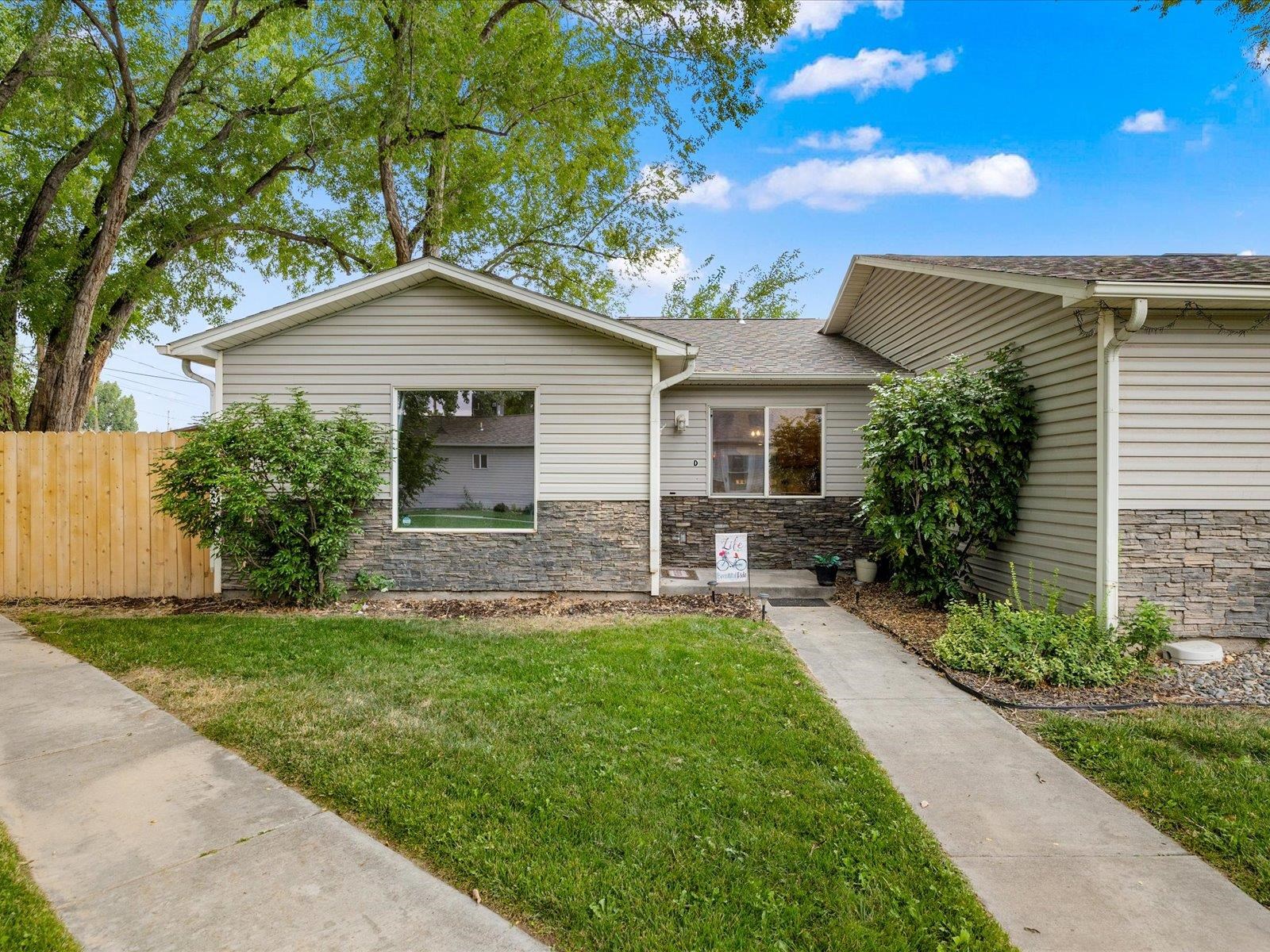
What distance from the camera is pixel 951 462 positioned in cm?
591

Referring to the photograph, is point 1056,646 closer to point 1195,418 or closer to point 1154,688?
point 1154,688

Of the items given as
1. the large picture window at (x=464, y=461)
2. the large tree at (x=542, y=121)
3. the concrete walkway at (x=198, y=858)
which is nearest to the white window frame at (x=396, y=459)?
the large picture window at (x=464, y=461)

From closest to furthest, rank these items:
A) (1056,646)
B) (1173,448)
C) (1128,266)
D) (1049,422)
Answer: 1. (1056,646)
2. (1173,448)
3. (1049,422)
4. (1128,266)

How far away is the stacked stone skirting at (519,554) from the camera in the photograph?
22.4ft

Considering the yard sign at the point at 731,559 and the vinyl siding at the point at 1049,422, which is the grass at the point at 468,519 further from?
the vinyl siding at the point at 1049,422

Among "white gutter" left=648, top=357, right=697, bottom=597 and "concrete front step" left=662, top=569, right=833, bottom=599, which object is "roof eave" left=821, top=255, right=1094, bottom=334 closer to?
"white gutter" left=648, top=357, right=697, bottom=597

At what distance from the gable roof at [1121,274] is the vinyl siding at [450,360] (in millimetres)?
3709

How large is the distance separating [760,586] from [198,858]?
238 inches

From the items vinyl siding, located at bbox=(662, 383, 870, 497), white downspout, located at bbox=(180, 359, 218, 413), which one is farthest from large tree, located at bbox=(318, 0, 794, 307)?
white downspout, located at bbox=(180, 359, 218, 413)

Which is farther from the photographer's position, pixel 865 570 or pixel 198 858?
pixel 865 570

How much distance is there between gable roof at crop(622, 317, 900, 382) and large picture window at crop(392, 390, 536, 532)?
8.75 ft

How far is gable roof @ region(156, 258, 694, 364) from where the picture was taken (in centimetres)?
645

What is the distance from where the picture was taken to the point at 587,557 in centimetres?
689

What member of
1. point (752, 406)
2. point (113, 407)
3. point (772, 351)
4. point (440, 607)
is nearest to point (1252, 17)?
Result: point (772, 351)
